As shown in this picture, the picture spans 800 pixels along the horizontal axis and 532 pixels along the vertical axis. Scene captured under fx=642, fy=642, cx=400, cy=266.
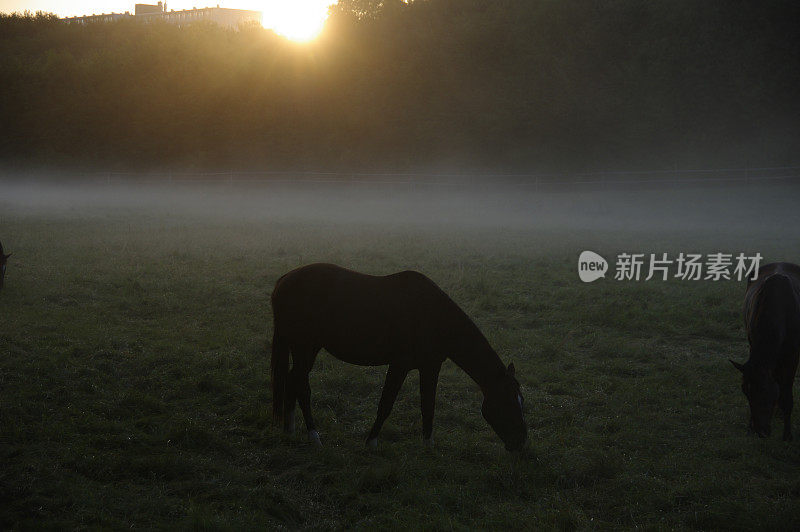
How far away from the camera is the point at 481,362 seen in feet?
16.9

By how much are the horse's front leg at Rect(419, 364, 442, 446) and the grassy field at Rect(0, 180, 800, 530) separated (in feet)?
0.51

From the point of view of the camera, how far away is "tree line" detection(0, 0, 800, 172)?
34844mm

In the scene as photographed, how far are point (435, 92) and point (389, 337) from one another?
3741 cm

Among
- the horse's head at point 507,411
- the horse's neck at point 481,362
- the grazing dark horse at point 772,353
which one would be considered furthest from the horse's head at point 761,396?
the horse's neck at point 481,362

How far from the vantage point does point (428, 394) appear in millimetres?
5211

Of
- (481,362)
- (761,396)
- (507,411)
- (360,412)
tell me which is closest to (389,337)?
(481,362)

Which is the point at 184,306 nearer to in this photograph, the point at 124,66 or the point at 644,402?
the point at 644,402

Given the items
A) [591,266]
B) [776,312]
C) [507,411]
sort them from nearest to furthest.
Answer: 1. [507,411]
2. [776,312]
3. [591,266]

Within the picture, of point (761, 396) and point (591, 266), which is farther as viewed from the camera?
point (591, 266)

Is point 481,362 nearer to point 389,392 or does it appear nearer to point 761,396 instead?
point 389,392

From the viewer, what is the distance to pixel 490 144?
39.3 meters

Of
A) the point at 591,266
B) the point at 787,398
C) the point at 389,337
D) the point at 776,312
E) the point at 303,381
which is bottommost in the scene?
the point at 303,381

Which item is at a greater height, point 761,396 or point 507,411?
point 761,396

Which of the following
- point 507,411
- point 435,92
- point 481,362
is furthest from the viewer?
point 435,92
